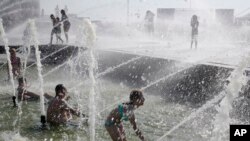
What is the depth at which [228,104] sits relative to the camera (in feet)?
35.2

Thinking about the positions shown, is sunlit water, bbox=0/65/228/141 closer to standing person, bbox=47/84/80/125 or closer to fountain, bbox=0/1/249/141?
fountain, bbox=0/1/249/141

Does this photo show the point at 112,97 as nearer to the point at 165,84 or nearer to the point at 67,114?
the point at 165,84

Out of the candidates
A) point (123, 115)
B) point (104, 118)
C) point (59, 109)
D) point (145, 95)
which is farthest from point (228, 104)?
point (145, 95)

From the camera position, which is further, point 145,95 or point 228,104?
point 145,95

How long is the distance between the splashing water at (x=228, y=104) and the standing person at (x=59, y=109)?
11.3 feet

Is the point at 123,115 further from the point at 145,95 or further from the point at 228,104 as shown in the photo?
the point at 145,95

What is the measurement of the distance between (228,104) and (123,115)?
14.3 ft

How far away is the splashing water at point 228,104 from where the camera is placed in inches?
399

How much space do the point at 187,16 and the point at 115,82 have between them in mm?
26979

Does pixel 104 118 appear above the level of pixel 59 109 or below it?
below

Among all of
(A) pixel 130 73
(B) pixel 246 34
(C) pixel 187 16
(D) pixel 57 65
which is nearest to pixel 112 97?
Answer: (A) pixel 130 73

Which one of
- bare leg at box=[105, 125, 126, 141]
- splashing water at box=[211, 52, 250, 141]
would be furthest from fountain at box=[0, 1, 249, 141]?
bare leg at box=[105, 125, 126, 141]

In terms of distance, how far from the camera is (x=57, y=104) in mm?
10117

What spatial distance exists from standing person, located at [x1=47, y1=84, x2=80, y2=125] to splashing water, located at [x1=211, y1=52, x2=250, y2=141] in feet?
11.3
